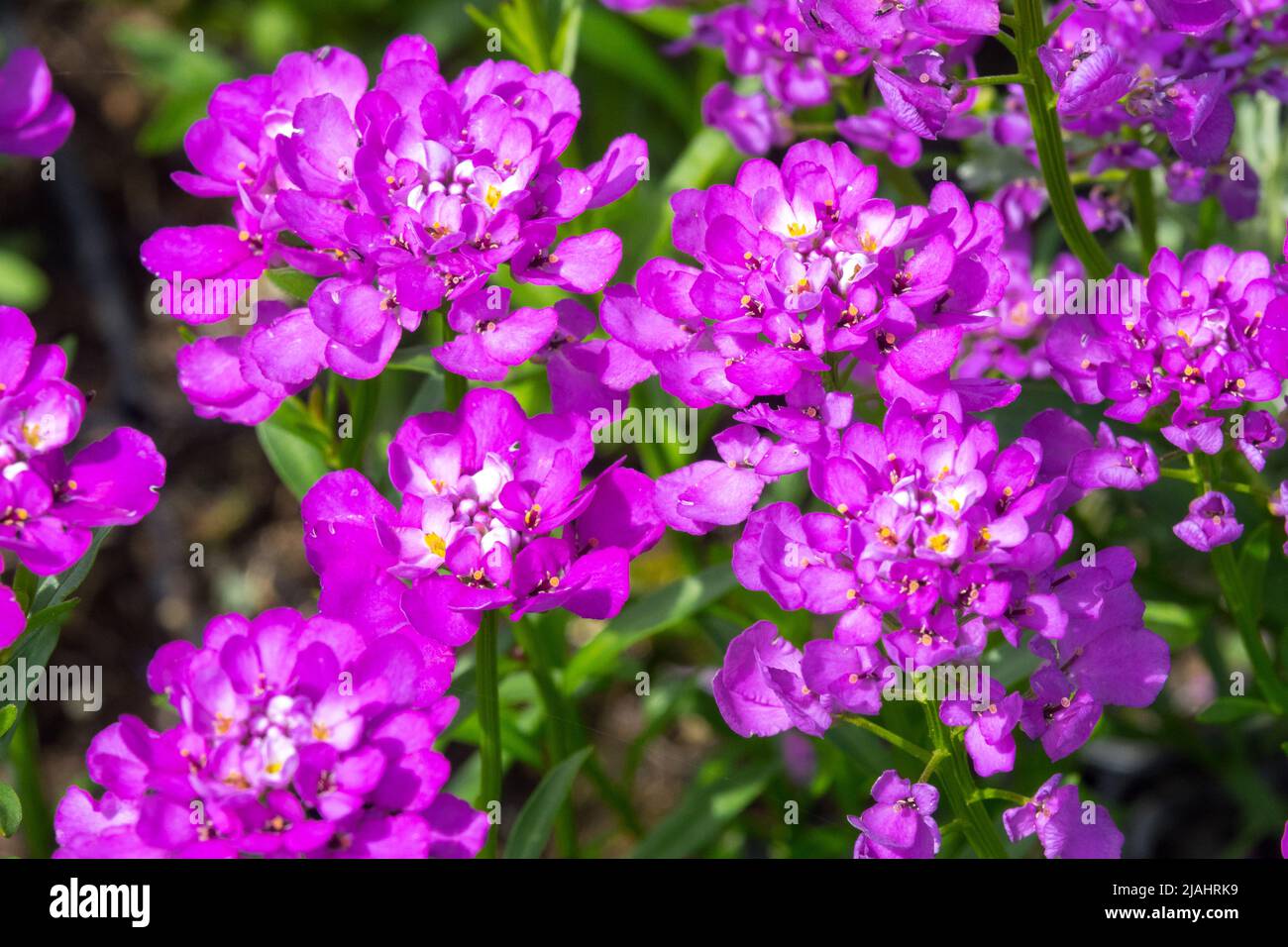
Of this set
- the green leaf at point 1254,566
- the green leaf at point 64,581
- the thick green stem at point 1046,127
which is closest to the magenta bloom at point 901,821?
the green leaf at point 1254,566

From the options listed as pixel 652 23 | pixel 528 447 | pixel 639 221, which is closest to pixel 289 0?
pixel 652 23

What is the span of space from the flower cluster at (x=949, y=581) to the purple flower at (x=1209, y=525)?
75 millimetres

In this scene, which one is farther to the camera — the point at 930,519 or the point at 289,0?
the point at 289,0

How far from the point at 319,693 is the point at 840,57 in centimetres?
122

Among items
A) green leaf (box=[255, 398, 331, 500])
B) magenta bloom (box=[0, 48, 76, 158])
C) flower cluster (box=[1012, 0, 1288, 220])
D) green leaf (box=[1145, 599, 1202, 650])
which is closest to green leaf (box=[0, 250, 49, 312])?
magenta bloom (box=[0, 48, 76, 158])

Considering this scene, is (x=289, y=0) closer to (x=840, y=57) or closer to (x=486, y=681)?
(x=840, y=57)

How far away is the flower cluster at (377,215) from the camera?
5.57 ft

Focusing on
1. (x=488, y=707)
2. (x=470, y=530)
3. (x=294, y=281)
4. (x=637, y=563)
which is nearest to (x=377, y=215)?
(x=294, y=281)

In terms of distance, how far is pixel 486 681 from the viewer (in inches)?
71.1

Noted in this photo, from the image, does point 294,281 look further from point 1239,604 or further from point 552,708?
point 1239,604

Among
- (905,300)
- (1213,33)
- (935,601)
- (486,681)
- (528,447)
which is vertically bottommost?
(486,681)

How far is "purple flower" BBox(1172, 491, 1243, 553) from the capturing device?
66.9 inches

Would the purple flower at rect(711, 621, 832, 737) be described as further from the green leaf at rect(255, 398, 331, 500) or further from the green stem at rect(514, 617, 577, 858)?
the green leaf at rect(255, 398, 331, 500)

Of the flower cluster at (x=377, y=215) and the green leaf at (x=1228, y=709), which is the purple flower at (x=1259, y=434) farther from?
the flower cluster at (x=377, y=215)
